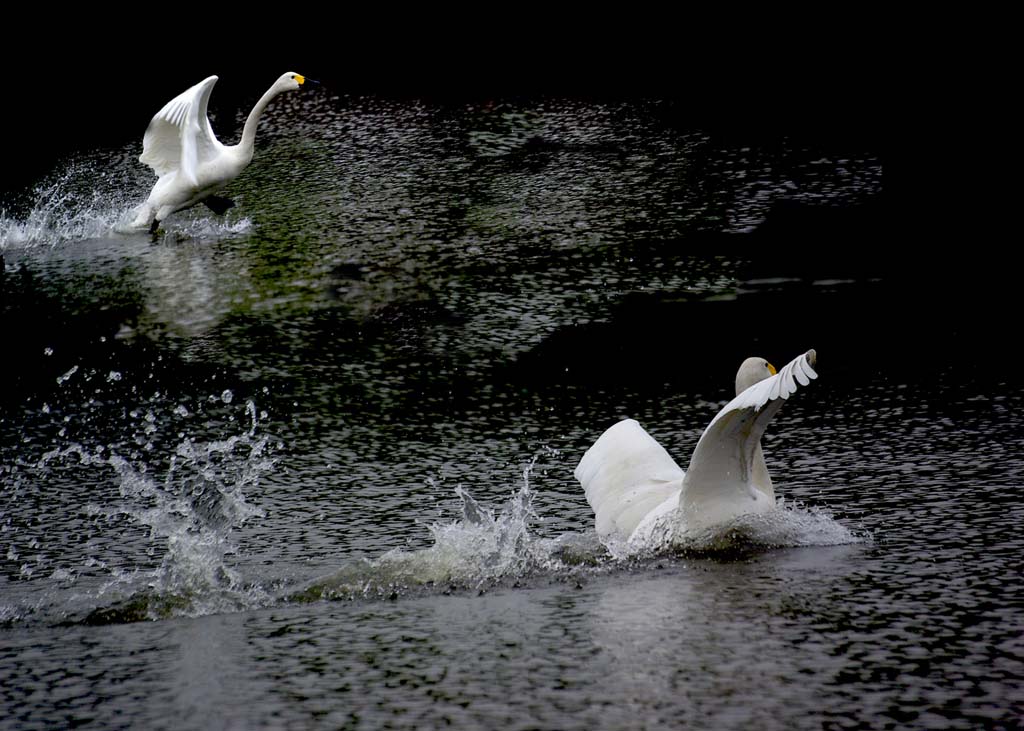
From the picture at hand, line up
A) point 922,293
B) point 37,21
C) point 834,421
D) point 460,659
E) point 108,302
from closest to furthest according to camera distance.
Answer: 1. point 460,659
2. point 834,421
3. point 922,293
4. point 108,302
5. point 37,21

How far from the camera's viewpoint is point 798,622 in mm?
4703

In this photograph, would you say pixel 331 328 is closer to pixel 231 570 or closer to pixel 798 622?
pixel 231 570

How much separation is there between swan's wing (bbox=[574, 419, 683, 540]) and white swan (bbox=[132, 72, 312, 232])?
6.90m

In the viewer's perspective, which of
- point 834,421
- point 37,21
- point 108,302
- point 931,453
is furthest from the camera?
point 37,21

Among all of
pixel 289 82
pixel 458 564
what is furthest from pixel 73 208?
pixel 458 564

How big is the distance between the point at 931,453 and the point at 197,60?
52.5 feet

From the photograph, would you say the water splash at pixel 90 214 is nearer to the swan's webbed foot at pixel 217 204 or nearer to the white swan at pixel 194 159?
the swan's webbed foot at pixel 217 204

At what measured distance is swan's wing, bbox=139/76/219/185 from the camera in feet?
40.9

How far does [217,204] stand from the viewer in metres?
12.9

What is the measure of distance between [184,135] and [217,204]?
63cm

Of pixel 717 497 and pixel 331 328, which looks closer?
pixel 717 497

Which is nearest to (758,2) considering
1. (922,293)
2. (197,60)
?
(197,60)

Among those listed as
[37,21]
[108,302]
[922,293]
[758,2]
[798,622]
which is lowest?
[798,622]

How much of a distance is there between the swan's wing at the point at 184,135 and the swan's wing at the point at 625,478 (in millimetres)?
6866
